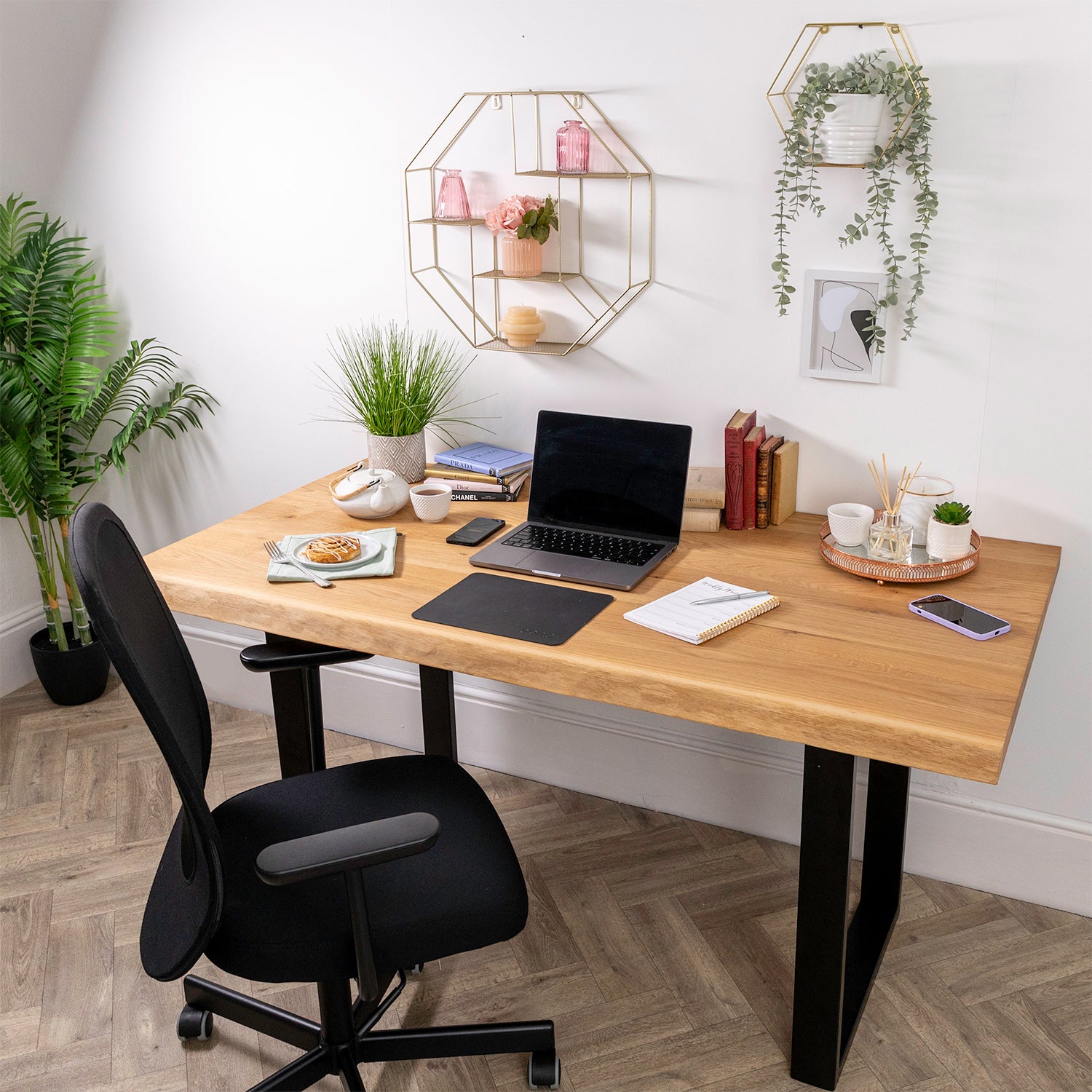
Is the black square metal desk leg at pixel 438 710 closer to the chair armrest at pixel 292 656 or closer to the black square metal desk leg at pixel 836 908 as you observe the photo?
the chair armrest at pixel 292 656

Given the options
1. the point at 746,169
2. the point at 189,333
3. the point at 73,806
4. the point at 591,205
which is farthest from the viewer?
the point at 189,333

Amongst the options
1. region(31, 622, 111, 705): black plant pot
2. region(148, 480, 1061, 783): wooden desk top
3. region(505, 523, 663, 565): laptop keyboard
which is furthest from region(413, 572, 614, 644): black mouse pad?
region(31, 622, 111, 705): black plant pot

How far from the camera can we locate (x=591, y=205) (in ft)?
7.60

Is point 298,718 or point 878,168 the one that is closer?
point 878,168

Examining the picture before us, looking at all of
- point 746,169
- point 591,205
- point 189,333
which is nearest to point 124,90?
point 189,333

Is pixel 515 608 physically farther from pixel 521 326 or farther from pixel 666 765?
pixel 666 765

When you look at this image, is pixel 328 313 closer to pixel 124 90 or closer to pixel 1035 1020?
pixel 124 90

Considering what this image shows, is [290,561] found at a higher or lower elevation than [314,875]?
higher

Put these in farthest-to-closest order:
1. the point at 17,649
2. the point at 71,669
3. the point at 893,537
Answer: the point at 17,649
the point at 71,669
the point at 893,537

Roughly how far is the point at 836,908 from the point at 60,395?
2298 millimetres

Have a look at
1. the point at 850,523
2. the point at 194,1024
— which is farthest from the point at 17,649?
the point at 850,523

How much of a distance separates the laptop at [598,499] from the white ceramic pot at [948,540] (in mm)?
455

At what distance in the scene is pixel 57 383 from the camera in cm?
286

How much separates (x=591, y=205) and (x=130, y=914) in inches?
70.9
